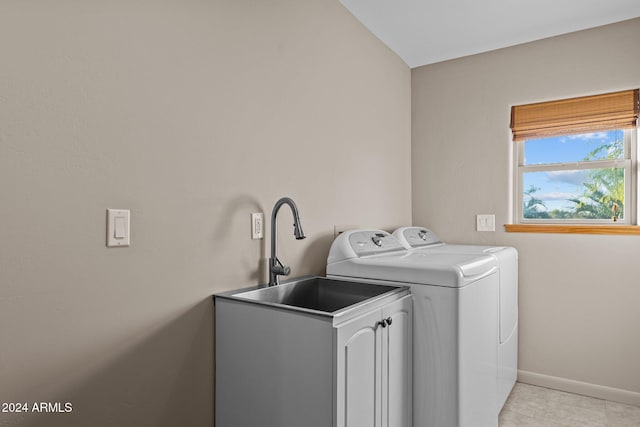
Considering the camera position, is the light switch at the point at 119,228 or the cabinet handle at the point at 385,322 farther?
the cabinet handle at the point at 385,322

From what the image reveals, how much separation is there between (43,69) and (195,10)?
63 cm

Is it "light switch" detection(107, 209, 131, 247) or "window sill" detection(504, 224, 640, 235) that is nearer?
"light switch" detection(107, 209, 131, 247)

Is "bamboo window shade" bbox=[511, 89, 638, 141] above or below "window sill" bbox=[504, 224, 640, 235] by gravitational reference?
above

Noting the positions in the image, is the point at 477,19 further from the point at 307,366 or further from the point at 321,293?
the point at 307,366

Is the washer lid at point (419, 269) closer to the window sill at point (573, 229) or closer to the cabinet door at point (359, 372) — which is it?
the cabinet door at point (359, 372)

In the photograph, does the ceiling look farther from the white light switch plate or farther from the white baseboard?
the white baseboard

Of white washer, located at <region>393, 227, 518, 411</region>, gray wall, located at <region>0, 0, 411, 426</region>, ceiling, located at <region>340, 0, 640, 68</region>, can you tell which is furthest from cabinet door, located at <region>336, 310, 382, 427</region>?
ceiling, located at <region>340, 0, 640, 68</region>

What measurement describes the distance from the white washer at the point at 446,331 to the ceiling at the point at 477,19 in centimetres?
155

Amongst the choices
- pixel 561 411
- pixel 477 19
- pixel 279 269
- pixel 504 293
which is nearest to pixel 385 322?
pixel 279 269

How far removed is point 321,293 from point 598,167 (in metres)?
2.14

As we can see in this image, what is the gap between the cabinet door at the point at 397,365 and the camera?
59.7 inches

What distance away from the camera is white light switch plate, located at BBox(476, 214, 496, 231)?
2.88m

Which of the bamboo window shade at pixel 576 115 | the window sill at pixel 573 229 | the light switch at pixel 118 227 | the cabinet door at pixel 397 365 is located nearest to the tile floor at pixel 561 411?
the cabinet door at pixel 397 365

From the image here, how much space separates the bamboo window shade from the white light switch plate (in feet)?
2.00
